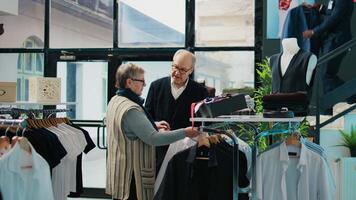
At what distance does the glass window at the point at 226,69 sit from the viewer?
6594 mm

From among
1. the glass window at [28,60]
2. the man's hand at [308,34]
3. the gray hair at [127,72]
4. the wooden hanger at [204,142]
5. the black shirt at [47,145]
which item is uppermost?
the man's hand at [308,34]

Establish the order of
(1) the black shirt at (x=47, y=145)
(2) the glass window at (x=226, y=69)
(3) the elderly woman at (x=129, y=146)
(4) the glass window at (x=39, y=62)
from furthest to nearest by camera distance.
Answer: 1. (4) the glass window at (x=39, y=62)
2. (2) the glass window at (x=226, y=69)
3. (1) the black shirt at (x=47, y=145)
4. (3) the elderly woman at (x=129, y=146)

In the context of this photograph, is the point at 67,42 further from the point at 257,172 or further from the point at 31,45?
the point at 257,172

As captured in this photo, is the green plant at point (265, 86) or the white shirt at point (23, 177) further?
the green plant at point (265, 86)

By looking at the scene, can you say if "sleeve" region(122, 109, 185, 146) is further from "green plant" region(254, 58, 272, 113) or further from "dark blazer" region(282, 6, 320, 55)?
"dark blazer" region(282, 6, 320, 55)

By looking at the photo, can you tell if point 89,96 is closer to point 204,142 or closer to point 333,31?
point 333,31

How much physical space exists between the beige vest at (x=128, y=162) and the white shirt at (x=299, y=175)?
0.78 meters

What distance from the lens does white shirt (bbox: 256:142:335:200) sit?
2.66m

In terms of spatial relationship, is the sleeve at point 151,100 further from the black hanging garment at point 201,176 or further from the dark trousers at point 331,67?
the dark trousers at point 331,67

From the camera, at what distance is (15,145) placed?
3340 mm

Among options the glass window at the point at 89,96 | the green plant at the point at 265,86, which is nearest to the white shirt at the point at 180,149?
the green plant at the point at 265,86

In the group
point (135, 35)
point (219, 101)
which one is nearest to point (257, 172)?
point (219, 101)

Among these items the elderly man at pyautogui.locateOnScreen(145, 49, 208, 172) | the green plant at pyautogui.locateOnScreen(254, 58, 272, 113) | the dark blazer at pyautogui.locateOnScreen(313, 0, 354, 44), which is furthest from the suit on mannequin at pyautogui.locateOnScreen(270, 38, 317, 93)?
the dark blazer at pyautogui.locateOnScreen(313, 0, 354, 44)

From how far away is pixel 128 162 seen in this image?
120 inches
